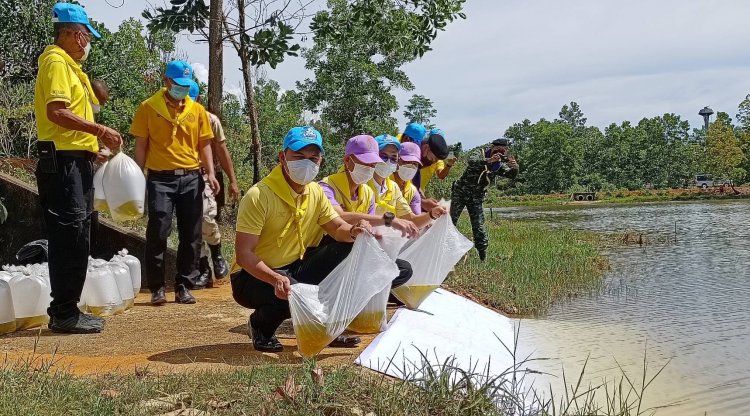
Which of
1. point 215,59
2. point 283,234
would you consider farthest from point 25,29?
point 283,234

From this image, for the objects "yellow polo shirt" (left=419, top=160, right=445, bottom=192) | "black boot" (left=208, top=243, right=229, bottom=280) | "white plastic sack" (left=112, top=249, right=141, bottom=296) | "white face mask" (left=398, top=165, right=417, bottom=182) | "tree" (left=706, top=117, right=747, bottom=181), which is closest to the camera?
"white face mask" (left=398, top=165, right=417, bottom=182)

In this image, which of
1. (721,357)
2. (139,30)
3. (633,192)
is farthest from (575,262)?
(633,192)

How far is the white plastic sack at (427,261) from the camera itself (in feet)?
15.7

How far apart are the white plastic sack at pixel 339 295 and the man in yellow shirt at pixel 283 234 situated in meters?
0.11

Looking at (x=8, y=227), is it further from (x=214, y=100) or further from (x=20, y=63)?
(x=20, y=63)

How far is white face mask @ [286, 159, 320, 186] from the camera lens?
3717 mm

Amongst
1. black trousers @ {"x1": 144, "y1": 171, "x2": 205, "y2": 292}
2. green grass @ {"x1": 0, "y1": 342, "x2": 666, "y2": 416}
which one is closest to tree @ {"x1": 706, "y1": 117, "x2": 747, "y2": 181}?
black trousers @ {"x1": 144, "y1": 171, "x2": 205, "y2": 292}

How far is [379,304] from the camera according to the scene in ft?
12.8

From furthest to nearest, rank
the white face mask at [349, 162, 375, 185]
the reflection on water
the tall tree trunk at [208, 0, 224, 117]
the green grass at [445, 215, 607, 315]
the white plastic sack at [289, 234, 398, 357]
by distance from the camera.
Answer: the tall tree trunk at [208, 0, 224, 117]
the green grass at [445, 215, 607, 315]
the white face mask at [349, 162, 375, 185]
the reflection on water
the white plastic sack at [289, 234, 398, 357]

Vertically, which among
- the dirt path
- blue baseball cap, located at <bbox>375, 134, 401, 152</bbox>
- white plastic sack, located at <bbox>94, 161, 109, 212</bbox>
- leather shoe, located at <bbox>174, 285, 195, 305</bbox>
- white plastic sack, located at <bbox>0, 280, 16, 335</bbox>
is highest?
blue baseball cap, located at <bbox>375, 134, 401, 152</bbox>

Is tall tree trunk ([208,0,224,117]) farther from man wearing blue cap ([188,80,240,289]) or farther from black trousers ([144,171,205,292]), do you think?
black trousers ([144,171,205,292])

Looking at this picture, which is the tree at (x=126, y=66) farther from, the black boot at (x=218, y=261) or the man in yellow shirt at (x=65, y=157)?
the man in yellow shirt at (x=65, y=157)

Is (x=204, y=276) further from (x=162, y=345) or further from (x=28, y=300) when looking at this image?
(x=162, y=345)

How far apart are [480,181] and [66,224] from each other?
201 inches
